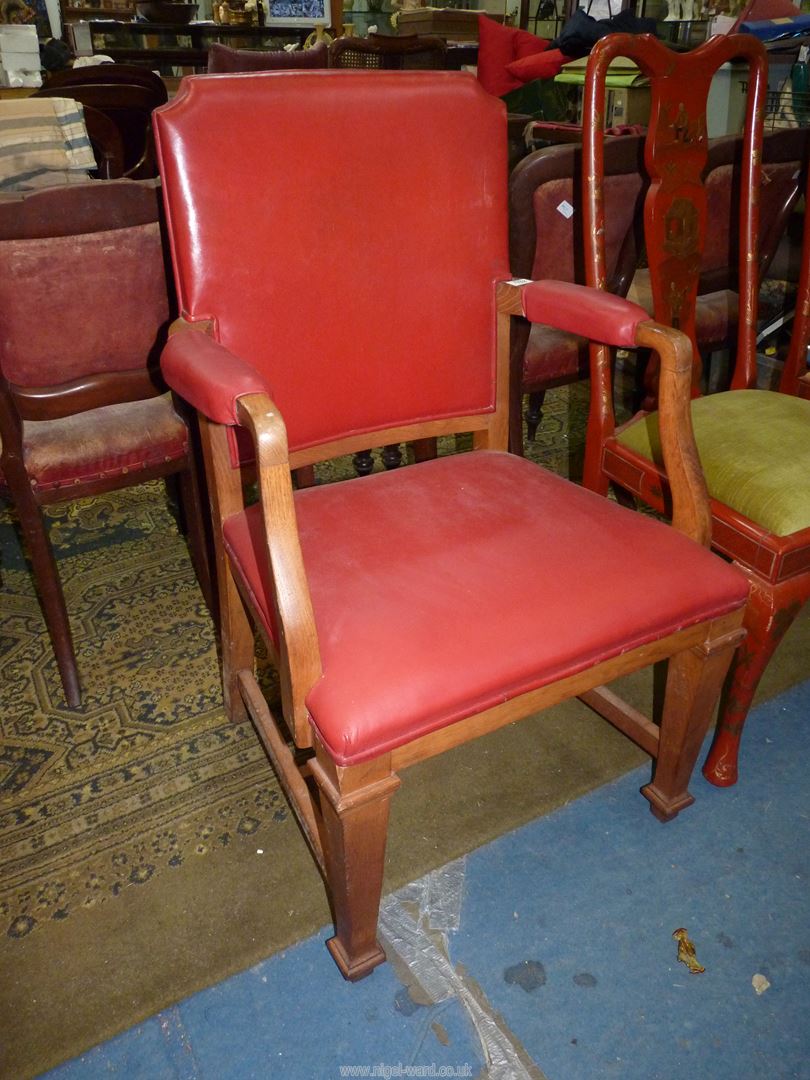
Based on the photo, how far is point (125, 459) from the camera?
5.03ft

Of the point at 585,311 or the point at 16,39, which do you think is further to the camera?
the point at 16,39

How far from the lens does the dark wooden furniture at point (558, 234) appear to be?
1747 millimetres

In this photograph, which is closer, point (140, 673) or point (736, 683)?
point (736, 683)

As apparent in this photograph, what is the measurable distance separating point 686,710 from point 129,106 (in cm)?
317

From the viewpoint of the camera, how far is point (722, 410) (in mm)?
1443

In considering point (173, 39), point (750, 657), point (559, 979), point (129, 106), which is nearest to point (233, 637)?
point (559, 979)

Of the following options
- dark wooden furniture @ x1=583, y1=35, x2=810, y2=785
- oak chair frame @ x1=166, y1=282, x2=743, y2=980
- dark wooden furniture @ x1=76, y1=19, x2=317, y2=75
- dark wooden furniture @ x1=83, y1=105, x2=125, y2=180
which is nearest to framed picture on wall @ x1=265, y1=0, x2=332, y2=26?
dark wooden furniture @ x1=76, y1=19, x2=317, y2=75

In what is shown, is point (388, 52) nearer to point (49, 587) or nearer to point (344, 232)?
point (344, 232)

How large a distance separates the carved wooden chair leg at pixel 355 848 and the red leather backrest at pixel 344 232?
1.68ft

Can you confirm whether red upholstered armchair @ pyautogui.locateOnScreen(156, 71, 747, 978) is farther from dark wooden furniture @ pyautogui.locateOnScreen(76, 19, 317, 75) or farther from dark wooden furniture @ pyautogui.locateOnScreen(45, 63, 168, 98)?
dark wooden furniture @ pyautogui.locateOnScreen(76, 19, 317, 75)

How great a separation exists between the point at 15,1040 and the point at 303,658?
672mm

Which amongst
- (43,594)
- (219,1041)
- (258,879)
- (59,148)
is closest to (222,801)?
(258,879)

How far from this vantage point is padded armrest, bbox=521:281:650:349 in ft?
3.65

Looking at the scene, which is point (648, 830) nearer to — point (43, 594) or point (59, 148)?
point (43, 594)
